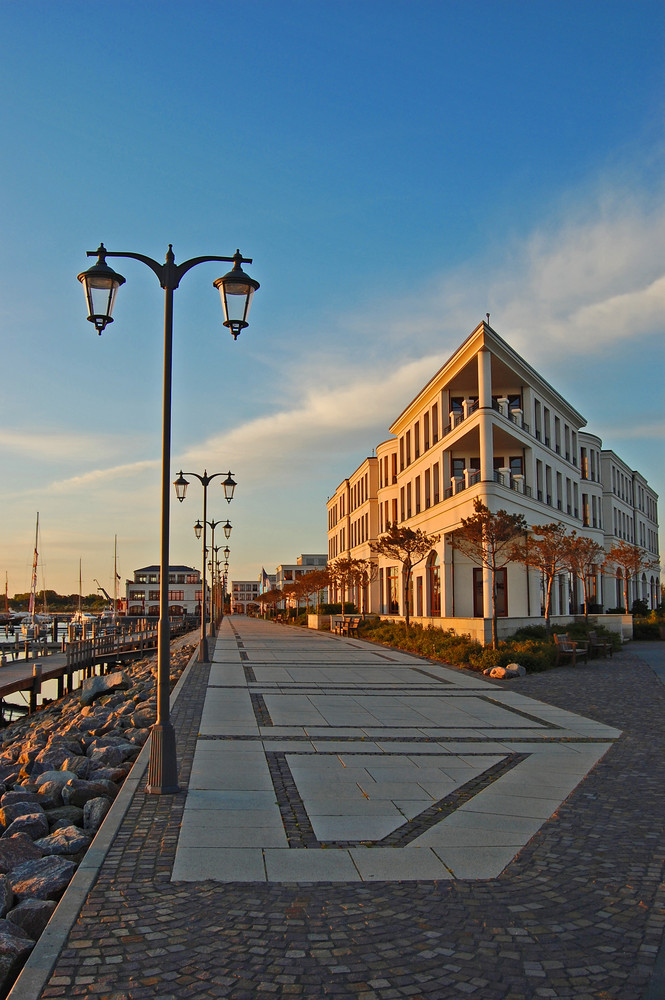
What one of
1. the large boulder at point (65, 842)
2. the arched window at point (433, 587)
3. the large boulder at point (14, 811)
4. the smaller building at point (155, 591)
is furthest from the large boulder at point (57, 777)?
the smaller building at point (155, 591)

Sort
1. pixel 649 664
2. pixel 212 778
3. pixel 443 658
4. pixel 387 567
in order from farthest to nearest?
pixel 387 567, pixel 443 658, pixel 649 664, pixel 212 778

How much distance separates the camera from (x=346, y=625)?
43.5 metres

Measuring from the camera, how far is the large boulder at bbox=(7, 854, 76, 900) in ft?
18.0

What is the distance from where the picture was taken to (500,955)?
4.34 meters

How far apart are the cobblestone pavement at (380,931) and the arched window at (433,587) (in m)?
31.5

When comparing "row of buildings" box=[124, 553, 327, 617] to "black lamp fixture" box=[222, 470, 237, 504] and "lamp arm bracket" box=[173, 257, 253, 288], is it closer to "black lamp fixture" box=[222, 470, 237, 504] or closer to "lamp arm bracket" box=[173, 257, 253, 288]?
"black lamp fixture" box=[222, 470, 237, 504]

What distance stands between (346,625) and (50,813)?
1416 inches

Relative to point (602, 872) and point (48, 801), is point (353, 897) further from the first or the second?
point (48, 801)

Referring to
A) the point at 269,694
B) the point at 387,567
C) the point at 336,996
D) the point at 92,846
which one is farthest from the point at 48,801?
the point at 387,567

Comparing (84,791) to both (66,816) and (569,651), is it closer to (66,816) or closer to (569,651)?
(66,816)

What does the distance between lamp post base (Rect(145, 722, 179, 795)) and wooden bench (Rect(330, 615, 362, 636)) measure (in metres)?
33.8

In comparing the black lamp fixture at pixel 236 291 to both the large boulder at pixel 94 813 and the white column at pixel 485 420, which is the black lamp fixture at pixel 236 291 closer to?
the large boulder at pixel 94 813

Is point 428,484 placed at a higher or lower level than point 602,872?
higher

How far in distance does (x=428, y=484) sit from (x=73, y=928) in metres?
35.8
